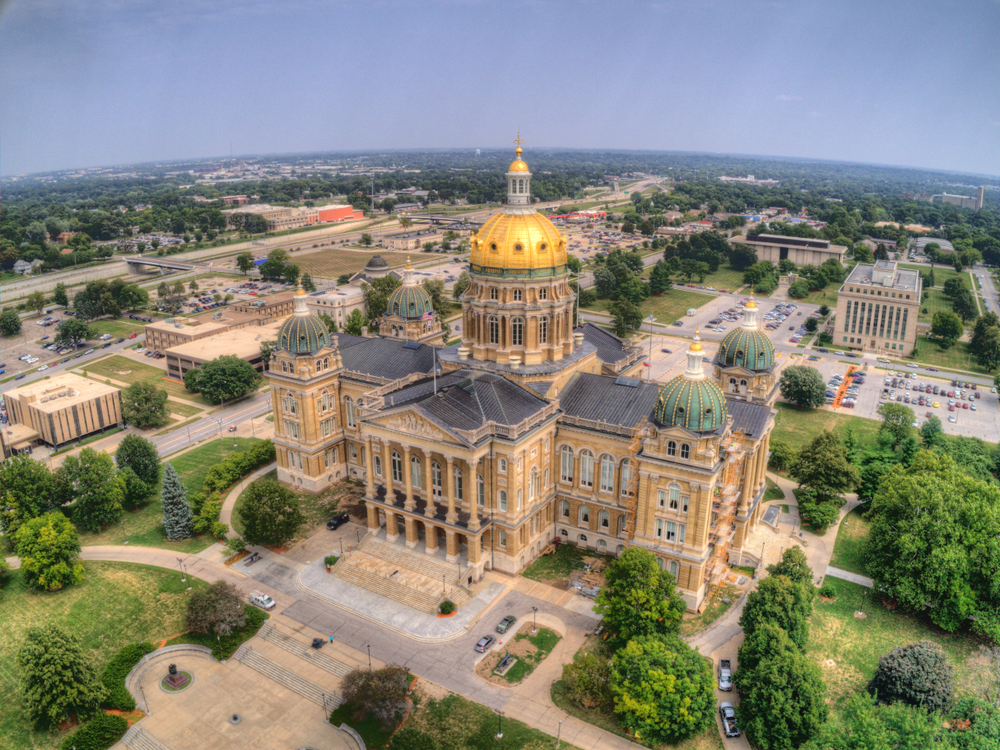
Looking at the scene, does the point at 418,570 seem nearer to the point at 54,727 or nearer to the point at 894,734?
the point at 54,727

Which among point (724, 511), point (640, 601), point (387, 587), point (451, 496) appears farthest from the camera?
point (451, 496)

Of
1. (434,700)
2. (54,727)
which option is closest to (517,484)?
(434,700)

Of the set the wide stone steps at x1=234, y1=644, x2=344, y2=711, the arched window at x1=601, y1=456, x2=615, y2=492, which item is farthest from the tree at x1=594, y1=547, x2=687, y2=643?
the wide stone steps at x1=234, y1=644, x2=344, y2=711

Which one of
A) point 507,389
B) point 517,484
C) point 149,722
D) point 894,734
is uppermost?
point 507,389

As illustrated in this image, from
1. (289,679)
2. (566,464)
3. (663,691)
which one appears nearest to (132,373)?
(289,679)

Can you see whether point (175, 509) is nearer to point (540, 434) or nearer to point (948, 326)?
point (540, 434)

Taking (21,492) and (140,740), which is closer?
(140,740)
